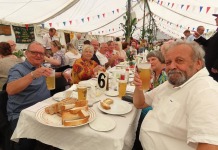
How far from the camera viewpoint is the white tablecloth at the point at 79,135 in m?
1.08

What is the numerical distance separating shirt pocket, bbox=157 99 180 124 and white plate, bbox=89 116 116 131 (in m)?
0.30

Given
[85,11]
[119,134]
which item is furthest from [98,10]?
[119,134]

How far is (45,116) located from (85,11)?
262 inches

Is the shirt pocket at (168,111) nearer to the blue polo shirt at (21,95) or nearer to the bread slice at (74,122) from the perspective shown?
the bread slice at (74,122)

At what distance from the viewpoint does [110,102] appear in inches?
61.0

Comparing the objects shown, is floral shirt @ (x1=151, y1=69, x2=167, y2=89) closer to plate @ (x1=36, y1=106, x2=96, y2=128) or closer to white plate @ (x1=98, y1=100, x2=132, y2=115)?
white plate @ (x1=98, y1=100, x2=132, y2=115)

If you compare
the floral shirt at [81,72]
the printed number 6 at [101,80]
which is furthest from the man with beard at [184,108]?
the floral shirt at [81,72]

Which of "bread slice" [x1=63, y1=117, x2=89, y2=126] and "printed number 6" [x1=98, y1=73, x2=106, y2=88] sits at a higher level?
"printed number 6" [x1=98, y1=73, x2=106, y2=88]

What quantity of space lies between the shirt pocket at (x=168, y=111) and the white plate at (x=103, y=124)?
30cm

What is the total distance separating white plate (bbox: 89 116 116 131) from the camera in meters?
1.13

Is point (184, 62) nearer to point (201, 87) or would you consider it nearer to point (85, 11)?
point (201, 87)

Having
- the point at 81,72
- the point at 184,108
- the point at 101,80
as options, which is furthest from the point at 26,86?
the point at 184,108

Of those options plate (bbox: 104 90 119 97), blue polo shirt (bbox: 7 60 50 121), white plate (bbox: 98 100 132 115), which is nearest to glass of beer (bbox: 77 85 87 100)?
white plate (bbox: 98 100 132 115)

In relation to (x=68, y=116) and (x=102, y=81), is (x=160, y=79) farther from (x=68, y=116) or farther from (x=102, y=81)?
(x=68, y=116)
